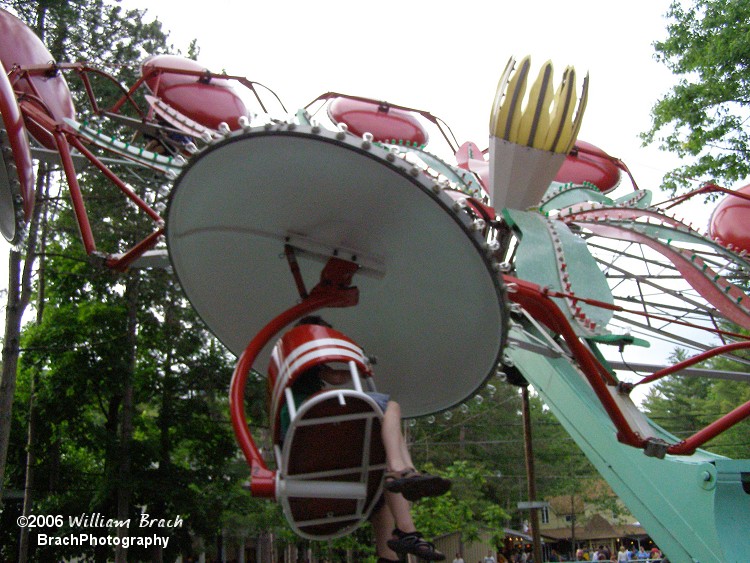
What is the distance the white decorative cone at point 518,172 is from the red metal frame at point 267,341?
3.11 m

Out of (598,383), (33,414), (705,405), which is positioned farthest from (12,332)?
(705,405)

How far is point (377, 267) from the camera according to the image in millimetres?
5785

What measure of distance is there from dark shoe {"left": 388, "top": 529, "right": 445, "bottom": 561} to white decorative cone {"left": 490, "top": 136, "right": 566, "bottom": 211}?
482 centimetres

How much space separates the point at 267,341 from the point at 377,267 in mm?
1072

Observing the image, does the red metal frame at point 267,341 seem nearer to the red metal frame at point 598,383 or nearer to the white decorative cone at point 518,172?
the red metal frame at point 598,383

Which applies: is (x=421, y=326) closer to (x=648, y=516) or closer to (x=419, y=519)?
(x=648, y=516)

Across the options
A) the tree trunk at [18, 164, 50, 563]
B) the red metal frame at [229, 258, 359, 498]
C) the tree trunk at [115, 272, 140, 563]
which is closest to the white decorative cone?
the red metal frame at [229, 258, 359, 498]

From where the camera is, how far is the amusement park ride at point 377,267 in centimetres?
474

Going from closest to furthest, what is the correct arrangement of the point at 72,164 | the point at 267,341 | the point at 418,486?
the point at 418,486, the point at 267,341, the point at 72,164

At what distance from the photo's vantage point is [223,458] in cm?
1784

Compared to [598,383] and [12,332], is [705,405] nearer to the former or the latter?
[12,332]

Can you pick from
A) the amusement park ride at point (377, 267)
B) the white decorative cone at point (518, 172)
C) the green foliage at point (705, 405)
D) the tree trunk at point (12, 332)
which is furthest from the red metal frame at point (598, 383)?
the green foliage at point (705, 405)

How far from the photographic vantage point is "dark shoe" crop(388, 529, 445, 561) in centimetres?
411

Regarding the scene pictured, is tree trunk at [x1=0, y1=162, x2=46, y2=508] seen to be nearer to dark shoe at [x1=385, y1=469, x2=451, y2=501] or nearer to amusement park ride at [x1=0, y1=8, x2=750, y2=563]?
amusement park ride at [x1=0, y1=8, x2=750, y2=563]
